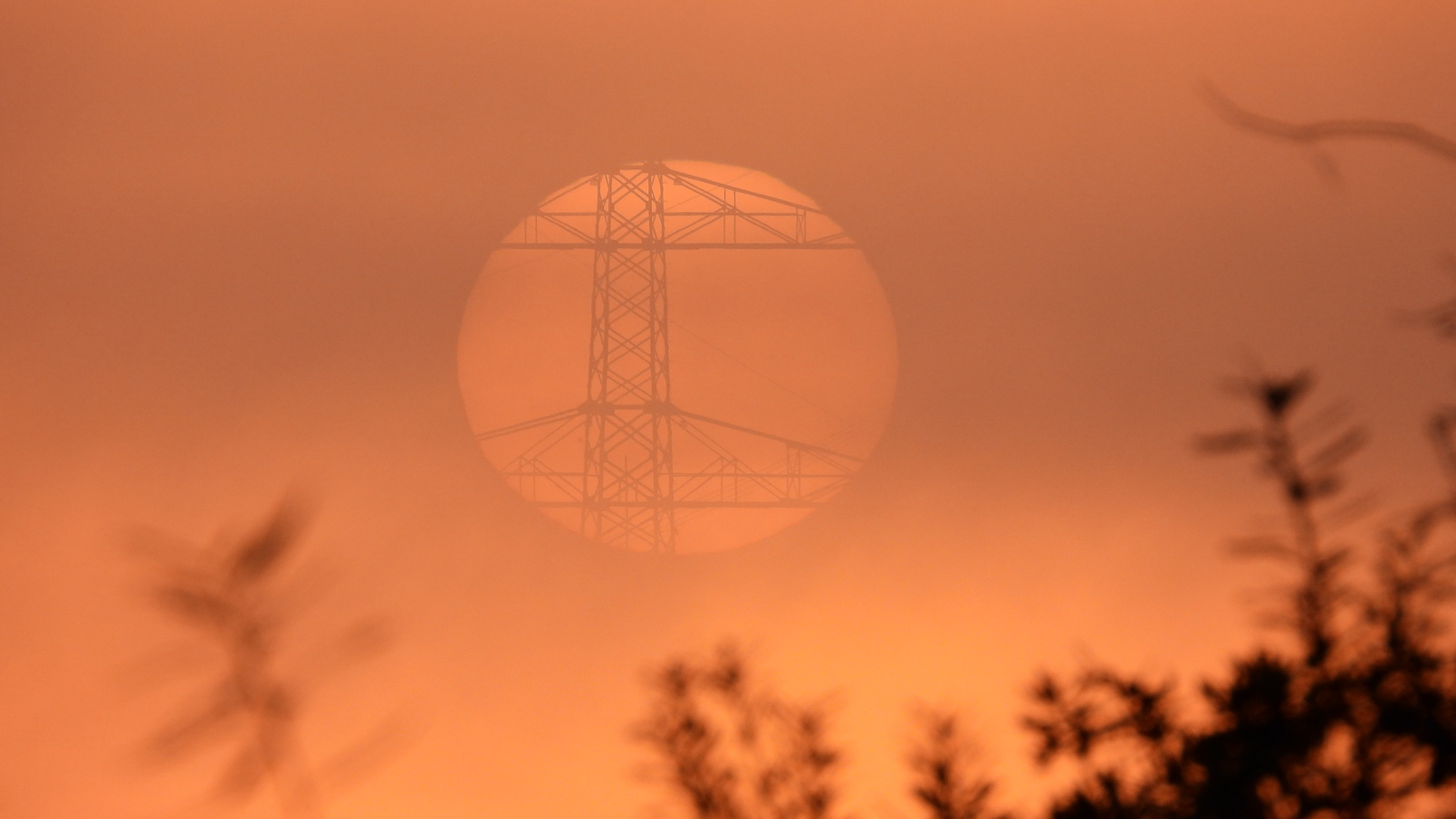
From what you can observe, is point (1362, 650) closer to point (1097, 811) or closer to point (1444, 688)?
point (1444, 688)

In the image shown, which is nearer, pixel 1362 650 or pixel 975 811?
pixel 1362 650

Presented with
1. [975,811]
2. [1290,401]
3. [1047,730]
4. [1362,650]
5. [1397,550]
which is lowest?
[975,811]

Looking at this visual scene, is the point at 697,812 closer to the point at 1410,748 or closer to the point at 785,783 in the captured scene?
the point at 785,783

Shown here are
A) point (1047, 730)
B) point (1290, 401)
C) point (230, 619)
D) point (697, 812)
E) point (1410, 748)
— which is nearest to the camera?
point (230, 619)

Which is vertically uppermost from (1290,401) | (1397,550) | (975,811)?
(1290,401)

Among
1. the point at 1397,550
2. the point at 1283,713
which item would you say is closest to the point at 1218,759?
the point at 1283,713

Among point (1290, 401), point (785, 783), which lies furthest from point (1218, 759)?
point (785, 783)

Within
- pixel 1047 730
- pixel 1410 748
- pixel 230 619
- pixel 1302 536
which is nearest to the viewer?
pixel 230 619

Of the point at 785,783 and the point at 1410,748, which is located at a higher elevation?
the point at 1410,748

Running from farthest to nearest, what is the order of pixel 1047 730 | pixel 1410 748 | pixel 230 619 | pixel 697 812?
pixel 697 812
pixel 1047 730
pixel 1410 748
pixel 230 619
